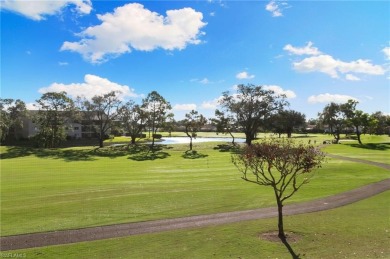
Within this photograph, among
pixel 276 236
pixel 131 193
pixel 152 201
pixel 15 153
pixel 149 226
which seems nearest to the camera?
pixel 276 236

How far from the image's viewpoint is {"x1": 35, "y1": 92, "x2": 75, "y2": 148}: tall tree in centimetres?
8844

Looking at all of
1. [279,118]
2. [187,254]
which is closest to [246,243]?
[187,254]

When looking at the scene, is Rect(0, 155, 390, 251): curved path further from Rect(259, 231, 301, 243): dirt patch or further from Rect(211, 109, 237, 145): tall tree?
Rect(211, 109, 237, 145): tall tree

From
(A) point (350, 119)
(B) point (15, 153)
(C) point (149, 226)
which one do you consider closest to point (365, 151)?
(A) point (350, 119)

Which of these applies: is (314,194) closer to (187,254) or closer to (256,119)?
(187,254)

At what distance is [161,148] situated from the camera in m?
83.3

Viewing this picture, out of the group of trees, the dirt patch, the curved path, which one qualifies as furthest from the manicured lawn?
the dirt patch

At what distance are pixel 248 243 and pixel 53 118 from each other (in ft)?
283

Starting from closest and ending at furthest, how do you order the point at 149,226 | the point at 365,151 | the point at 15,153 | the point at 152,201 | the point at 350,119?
the point at 149,226
the point at 152,201
the point at 365,151
the point at 15,153
the point at 350,119

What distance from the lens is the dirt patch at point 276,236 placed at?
16734 mm

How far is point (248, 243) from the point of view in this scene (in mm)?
16172

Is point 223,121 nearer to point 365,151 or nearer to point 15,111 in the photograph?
point 365,151

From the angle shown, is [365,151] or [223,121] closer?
[365,151]

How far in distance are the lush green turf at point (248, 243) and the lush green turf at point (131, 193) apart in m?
3.85
